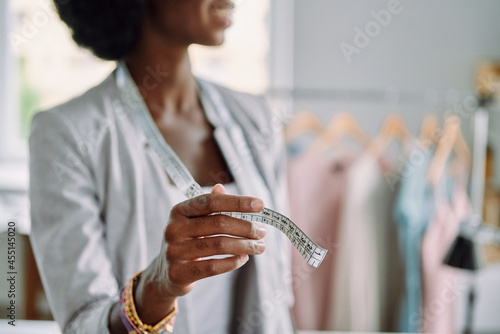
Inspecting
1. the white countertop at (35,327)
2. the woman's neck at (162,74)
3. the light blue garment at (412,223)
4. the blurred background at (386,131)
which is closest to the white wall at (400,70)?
the blurred background at (386,131)

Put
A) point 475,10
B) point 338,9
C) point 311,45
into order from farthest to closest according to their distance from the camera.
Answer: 1. point 311,45
2. point 475,10
3. point 338,9

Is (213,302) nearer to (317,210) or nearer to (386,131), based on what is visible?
(317,210)

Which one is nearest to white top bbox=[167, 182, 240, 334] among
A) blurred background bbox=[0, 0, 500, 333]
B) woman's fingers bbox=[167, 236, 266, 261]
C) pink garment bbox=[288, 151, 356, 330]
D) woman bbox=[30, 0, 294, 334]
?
woman bbox=[30, 0, 294, 334]

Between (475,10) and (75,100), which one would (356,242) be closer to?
(475,10)

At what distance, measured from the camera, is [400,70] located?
103 cm

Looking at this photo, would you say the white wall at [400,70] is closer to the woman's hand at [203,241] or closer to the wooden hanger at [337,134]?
the wooden hanger at [337,134]

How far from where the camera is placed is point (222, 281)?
0.36 m

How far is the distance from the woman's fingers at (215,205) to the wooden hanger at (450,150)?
2.56ft

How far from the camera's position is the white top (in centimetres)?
34

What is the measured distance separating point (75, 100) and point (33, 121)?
0.03 meters

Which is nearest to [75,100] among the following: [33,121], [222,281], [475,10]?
[33,121]

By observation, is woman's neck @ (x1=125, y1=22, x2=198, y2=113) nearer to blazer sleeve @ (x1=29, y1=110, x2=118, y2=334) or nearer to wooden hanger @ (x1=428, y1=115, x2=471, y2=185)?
blazer sleeve @ (x1=29, y1=110, x2=118, y2=334)

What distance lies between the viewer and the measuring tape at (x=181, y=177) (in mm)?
193

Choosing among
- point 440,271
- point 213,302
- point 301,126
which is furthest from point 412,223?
point 213,302
